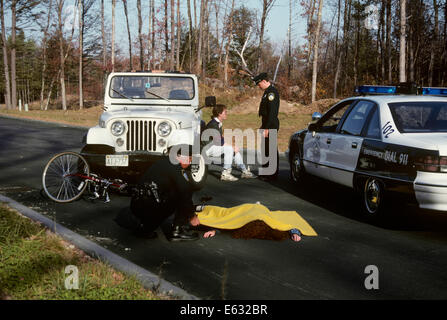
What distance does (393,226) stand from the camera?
20.3 feet

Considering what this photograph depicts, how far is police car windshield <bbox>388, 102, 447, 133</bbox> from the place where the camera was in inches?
237

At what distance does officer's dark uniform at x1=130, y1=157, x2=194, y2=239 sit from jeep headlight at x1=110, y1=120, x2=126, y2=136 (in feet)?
8.01

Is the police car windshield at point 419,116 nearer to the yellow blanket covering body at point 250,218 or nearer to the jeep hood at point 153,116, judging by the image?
the yellow blanket covering body at point 250,218

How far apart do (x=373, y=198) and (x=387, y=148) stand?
74 centimetres

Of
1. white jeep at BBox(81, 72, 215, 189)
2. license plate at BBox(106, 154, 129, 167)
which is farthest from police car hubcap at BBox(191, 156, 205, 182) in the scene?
license plate at BBox(106, 154, 129, 167)

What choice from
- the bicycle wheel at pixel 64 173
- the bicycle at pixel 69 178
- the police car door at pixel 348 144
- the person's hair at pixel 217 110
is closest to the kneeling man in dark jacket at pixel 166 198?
the bicycle at pixel 69 178

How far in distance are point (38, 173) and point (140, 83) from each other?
2.81 m

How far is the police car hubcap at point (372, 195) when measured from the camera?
6.10 m

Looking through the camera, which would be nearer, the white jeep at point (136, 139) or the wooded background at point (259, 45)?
the white jeep at point (136, 139)

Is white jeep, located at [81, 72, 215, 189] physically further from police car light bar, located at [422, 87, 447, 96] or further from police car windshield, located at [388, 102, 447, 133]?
police car light bar, located at [422, 87, 447, 96]

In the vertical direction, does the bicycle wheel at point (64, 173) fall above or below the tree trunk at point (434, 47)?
below

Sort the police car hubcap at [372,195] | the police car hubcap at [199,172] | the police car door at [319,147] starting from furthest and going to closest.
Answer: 1. the police car door at [319,147]
2. the police car hubcap at [199,172]
3. the police car hubcap at [372,195]
